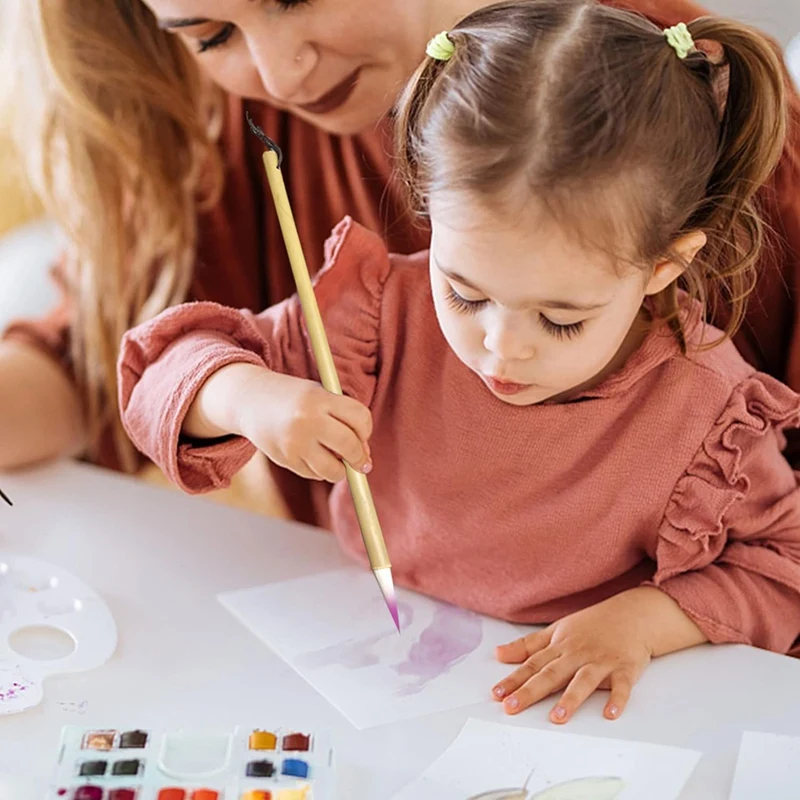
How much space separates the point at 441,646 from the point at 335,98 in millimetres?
409

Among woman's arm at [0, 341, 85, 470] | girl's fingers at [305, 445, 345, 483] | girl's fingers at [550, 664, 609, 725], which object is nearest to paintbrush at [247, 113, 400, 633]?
girl's fingers at [305, 445, 345, 483]

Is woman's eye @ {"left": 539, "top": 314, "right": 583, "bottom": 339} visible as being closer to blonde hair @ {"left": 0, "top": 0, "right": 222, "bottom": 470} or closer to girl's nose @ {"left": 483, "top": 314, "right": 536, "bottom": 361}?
girl's nose @ {"left": 483, "top": 314, "right": 536, "bottom": 361}

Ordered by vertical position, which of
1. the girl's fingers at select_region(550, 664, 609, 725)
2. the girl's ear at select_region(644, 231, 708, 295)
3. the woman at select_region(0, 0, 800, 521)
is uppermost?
the girl's ear at select_region(644, 231, 708, 295)

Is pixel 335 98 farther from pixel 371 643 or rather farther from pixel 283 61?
pixel 371 643

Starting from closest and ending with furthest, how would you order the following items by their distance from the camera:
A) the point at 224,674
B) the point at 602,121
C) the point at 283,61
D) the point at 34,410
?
1. the point at 602,121
2. the point at 224,674
3. the point at 283,61
4. the point at 34,410

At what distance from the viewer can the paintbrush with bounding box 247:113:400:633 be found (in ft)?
2.29

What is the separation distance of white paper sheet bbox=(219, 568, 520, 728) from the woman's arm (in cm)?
25

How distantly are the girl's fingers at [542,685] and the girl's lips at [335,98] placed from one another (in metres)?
0.44

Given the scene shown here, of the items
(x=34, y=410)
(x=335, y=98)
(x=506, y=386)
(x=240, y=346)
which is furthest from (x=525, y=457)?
(x=34, y=410)

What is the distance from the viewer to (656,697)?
74 centimetres

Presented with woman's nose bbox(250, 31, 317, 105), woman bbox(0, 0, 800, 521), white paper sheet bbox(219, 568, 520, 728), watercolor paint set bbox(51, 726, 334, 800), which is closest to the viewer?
watercolor paint set bbox(51, 726, 334, 800)

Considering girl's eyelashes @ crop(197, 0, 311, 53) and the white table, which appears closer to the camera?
the white table

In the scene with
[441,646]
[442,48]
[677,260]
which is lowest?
[441,646]

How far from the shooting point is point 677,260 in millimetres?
723
